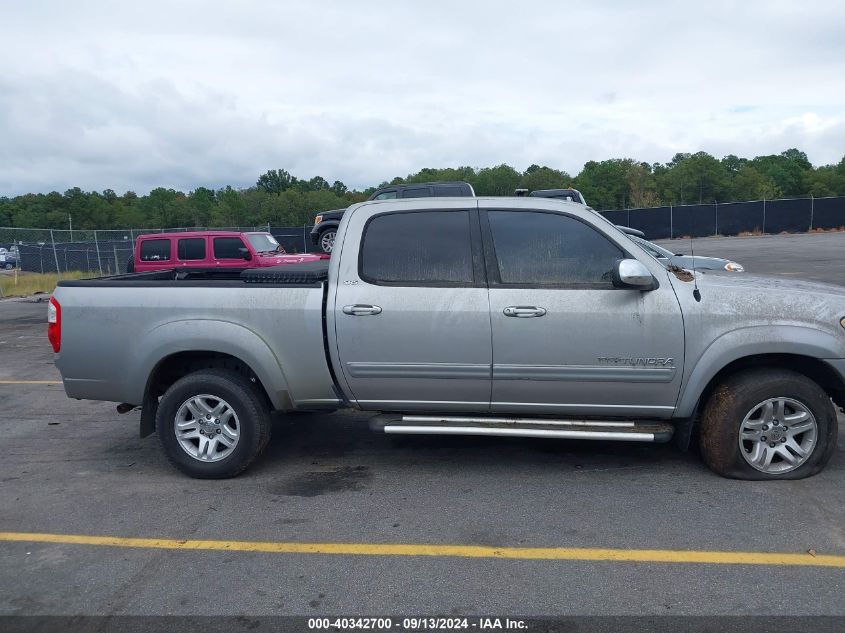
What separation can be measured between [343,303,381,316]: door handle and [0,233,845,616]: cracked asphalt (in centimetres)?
119

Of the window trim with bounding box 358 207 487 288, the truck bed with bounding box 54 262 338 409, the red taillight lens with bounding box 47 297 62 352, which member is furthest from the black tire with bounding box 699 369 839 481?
the red taillight lens with bounding box 47 297 62 352

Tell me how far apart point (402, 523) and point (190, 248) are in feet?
45.8

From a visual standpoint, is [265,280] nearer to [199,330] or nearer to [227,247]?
[199,330]

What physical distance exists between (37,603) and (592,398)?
10.9 feet

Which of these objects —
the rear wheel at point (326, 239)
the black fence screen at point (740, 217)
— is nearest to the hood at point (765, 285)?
the rear wheel at point (326, 239)

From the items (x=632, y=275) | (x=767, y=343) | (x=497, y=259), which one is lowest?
(x=767, y=343)

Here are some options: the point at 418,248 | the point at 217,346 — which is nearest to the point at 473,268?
the point at 418,248

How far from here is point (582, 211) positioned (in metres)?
4.78

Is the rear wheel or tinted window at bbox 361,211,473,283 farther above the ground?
tinted window at bbox 361,211,473,283

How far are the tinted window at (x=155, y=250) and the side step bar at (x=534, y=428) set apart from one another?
13642mm

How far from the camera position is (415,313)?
4668 millimetres

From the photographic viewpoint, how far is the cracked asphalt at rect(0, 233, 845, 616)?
3.41 metres

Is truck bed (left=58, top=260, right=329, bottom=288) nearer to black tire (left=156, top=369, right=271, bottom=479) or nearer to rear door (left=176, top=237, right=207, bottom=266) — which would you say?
black tire (left=156, top=369, right=271, bottom=479)

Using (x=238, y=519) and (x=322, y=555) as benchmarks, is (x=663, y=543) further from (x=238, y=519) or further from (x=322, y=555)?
(x=238, y=519)
